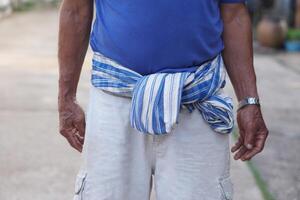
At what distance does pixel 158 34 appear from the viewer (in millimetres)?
1973

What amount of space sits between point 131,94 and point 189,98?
17 centimetres

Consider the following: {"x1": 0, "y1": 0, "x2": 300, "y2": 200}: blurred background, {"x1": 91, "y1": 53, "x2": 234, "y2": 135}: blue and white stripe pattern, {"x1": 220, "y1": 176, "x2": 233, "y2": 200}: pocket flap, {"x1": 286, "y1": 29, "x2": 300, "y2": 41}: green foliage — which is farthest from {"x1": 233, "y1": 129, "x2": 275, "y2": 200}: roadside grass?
{"x1": 286, "y1": 29, "x2": 300, "y2": 41}: green foliage

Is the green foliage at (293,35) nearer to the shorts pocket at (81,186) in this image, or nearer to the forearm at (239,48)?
the forearm at (239,48)

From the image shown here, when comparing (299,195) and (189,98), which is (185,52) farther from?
(299,195)

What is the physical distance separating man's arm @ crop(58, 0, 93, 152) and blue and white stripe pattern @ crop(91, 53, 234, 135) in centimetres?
13

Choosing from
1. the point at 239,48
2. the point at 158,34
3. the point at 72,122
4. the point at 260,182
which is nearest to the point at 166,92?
the point at 158,34

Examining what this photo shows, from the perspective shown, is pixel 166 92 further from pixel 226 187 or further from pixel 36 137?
pixel 36 137

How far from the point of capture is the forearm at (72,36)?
2.15m

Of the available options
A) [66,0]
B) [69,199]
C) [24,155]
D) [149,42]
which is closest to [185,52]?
[149,42]

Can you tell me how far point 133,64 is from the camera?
199 cm

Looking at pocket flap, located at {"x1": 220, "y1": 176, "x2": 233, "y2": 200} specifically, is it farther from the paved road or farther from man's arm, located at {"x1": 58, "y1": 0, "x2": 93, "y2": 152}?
the paved road

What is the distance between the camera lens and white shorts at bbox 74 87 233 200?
2.03m

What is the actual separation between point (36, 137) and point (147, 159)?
352cm

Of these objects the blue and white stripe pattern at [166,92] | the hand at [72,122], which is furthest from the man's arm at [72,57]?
the blue and white stripe pattern at [166,92]
